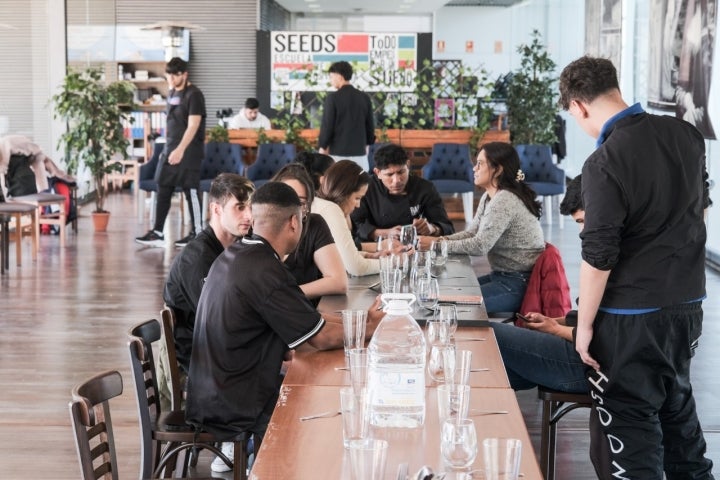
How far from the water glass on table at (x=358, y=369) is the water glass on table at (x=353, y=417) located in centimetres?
11

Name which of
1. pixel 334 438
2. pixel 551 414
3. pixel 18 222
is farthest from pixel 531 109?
pixel 334 438

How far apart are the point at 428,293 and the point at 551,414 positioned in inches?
27.6

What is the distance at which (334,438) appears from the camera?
8.46 feet

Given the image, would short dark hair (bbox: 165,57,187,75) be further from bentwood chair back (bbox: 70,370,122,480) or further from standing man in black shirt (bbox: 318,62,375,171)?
bentwood chair back (bbox: 70,370,122,480)

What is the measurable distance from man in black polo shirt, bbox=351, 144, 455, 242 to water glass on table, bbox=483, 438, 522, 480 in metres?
4.51

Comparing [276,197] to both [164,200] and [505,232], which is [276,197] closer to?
[505,232]

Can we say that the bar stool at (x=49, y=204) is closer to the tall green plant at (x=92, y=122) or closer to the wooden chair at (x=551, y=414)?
the tall green plant at (x=92, y=122)

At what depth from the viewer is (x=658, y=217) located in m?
3.38

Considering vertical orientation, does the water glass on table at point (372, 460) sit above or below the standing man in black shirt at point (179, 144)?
below

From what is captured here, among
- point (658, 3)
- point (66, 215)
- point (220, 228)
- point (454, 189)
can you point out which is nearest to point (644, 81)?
point (658, 3)

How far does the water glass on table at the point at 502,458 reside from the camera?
210 centimetres

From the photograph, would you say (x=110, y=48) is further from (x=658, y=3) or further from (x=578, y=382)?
(x=578, y=382)

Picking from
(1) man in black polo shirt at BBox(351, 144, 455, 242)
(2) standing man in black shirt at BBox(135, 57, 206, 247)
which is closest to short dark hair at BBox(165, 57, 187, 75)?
(2) standing man in black shirt at BBox(135, 57, 206, 247)

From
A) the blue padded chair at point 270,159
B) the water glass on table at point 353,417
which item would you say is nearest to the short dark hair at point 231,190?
the water glass on table at point 353,417
